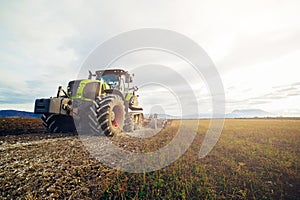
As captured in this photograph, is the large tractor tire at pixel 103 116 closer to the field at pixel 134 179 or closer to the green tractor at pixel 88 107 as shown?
the green tractor at pixel 88 107

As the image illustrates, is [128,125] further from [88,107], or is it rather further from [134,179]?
[134,179]

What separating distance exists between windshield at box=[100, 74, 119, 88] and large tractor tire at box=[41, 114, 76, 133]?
334 cm

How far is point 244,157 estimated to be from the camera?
5699 mm

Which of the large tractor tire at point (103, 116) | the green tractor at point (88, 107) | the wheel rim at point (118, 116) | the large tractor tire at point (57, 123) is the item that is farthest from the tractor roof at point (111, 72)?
the large tractor tire at point (57, 123)

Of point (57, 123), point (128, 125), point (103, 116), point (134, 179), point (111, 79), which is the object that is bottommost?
point (134, 179)

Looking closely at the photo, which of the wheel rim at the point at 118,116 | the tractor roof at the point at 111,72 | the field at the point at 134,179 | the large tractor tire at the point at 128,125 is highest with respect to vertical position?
the tractor roof at the point at 111,72

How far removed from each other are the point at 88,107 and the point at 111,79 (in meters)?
3.29

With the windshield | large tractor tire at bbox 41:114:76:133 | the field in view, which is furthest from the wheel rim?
the field

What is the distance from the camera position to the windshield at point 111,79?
11.0m

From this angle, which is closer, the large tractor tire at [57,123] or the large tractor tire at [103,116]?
the large tractor tire at [103,116]

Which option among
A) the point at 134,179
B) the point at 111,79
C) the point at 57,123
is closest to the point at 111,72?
the point at 111,79

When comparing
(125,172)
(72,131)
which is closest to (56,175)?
(125,172)

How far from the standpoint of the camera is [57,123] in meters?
9.18

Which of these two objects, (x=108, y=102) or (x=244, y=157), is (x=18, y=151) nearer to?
(x=108, y=102)
